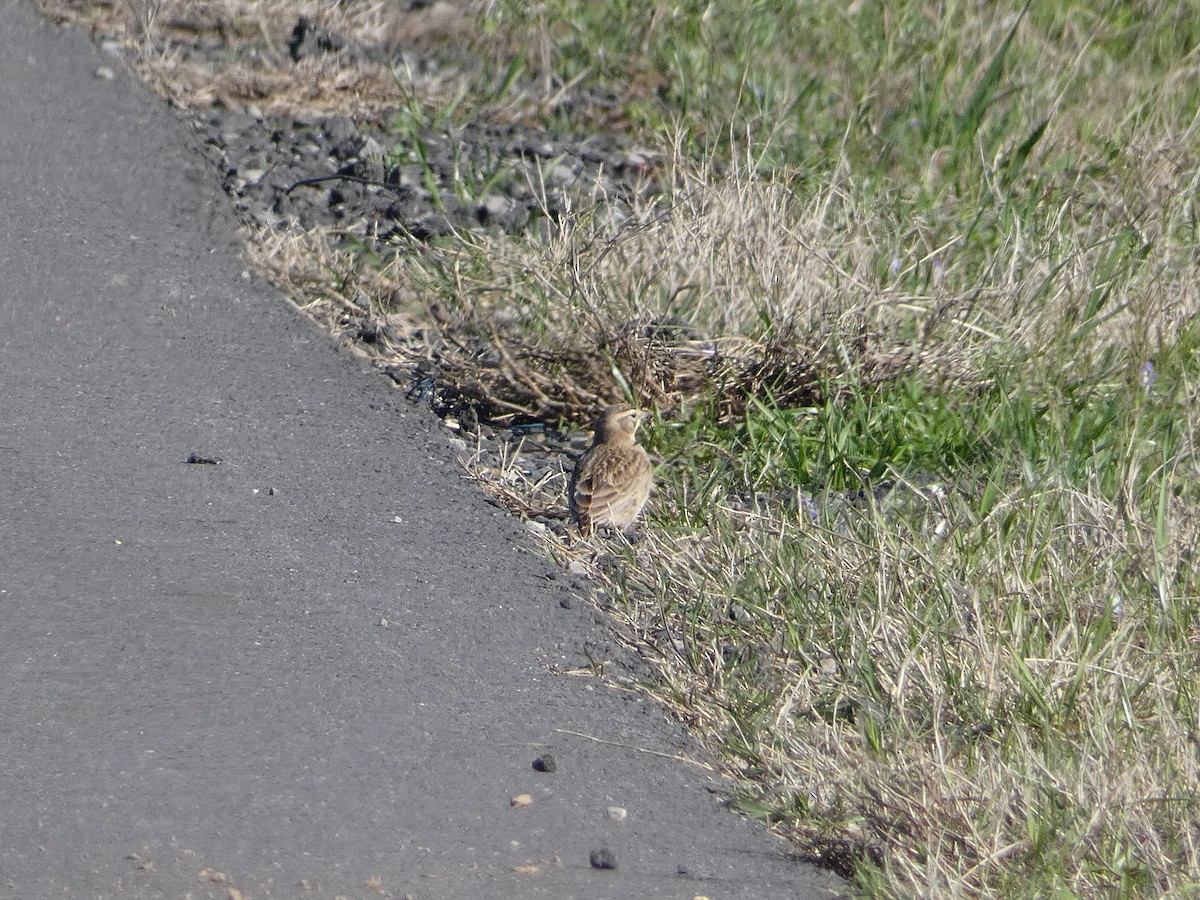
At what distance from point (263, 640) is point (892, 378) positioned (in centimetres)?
295

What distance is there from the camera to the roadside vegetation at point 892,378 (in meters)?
4.53

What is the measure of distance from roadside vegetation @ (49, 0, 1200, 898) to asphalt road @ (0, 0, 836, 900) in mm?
325

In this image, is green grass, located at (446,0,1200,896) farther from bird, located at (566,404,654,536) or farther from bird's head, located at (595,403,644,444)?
bird's head, located at (595,403,644,444)

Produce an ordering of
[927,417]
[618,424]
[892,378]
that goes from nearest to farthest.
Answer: [618,424]
[927,417]
[892,378]

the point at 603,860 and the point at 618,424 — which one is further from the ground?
the point at 603,860

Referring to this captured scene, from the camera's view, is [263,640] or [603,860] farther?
[263,640]

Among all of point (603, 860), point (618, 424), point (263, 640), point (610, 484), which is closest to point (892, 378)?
point (618, 424)

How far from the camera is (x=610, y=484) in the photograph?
6078 mm

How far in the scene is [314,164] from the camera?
343 inches

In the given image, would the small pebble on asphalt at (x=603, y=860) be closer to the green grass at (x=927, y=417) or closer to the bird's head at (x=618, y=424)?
the green grass at (x=927, y=417)

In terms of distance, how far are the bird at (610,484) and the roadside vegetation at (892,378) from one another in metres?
0.13

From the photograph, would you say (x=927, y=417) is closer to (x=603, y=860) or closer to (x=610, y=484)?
(x=610, y=484)

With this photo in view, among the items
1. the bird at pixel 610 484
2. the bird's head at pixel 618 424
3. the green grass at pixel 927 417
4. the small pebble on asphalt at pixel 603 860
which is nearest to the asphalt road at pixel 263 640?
the small pebble on asphalt at pixel 603 860

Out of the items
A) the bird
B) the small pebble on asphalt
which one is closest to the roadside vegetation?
the bird
